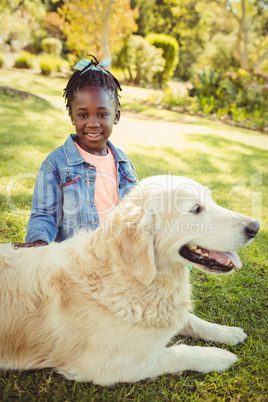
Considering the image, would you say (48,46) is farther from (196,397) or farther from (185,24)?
(196,397)

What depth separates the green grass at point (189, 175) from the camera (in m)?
1.79

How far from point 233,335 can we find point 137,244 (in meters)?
1.22

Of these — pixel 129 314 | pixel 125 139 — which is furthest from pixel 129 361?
pixel 125 139

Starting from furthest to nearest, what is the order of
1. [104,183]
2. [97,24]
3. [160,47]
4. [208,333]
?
[160,47]
[97,24]
[104,183]
[208,333]

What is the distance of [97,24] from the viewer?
1566cm

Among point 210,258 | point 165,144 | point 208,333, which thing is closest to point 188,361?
point 208,333

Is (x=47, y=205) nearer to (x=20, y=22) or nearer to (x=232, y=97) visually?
(x=232, y=97)

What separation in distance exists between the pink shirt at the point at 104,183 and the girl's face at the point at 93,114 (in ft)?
0.49

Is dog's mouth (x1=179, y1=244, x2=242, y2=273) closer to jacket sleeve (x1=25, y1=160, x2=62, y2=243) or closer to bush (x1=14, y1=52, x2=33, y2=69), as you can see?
jacket sleeve (x1=25, y1=160, x2=62, y2=243)

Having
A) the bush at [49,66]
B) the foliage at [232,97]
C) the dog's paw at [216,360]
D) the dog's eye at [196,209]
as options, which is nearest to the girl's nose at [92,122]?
the dog's eye at [196,209]

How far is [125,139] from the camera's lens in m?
7.39

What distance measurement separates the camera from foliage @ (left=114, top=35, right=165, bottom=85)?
16562 mm

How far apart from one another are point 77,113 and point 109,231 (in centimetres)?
149

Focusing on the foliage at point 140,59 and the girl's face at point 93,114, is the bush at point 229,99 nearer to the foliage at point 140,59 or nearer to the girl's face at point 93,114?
the foliage at point 140,59
